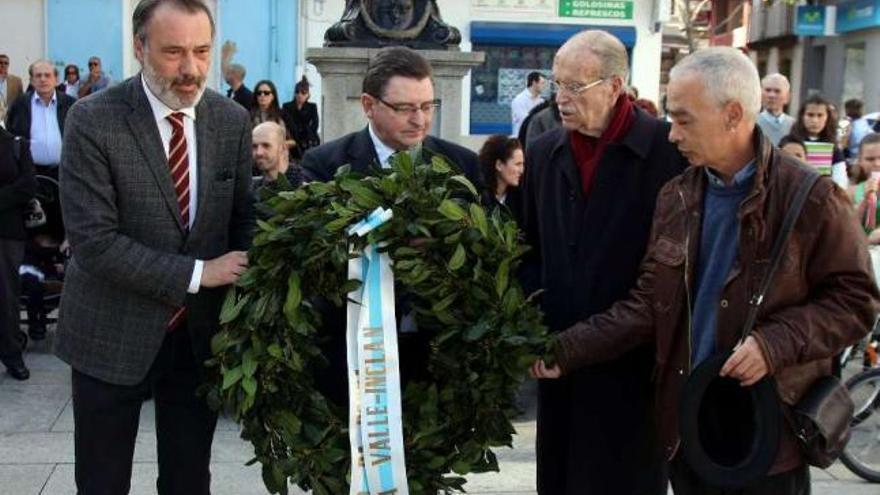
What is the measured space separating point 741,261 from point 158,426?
6.15 feet

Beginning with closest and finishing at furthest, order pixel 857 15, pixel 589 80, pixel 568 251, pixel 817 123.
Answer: pixel 589 80 < pixel 568 251 < pixel 817 123 < pixel 857 15

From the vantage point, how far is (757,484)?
3059 mm

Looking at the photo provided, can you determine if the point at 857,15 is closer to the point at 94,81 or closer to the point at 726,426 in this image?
the point at 94,81

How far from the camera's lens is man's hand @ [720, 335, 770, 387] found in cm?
291

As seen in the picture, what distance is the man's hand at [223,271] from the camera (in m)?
3.23

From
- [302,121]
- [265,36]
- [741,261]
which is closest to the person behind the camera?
[741,261]

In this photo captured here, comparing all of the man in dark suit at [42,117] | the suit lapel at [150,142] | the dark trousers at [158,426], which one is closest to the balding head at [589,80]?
the suit lapel at [150,142]

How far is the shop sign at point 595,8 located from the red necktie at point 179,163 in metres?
19.5

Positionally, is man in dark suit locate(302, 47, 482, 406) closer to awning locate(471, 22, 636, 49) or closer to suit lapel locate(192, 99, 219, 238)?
suit lapel locate(192, 99, 219, 238)

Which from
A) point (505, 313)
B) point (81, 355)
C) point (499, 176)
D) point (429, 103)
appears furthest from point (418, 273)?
point (499, 176)

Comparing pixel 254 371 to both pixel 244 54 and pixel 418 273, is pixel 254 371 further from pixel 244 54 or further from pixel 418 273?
pixel 244 54

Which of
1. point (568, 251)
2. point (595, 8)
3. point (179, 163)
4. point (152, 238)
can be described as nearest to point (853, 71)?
point (595, 8)

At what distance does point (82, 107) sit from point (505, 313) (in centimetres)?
135

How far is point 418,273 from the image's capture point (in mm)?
3059
